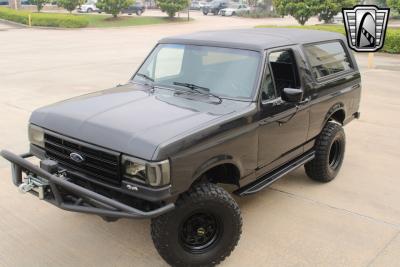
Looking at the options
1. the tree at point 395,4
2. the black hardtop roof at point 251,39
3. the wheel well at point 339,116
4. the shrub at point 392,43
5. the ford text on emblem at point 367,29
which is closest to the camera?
the black hardtop roof at point 251,39

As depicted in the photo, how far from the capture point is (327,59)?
17.1 ft

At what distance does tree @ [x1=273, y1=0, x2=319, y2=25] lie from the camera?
23.8 m

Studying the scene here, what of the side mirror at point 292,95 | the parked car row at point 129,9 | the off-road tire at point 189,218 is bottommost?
the off-road tire at point 189,218

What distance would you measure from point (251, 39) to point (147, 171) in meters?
2.05

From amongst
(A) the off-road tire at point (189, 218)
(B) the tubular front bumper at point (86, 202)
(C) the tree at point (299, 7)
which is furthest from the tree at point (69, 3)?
(A) the off-road tire at point (189, 218)

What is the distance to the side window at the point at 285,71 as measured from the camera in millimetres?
4548

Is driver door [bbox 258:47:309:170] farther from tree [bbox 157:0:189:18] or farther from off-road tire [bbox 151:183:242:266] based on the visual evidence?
tree [bbox 157:0:189:18]

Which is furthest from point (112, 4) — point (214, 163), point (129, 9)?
point (214, 163)

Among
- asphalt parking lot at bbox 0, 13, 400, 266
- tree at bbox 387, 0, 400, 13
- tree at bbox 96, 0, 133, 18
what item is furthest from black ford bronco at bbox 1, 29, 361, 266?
tree at bbox 96, 0, 133, 18

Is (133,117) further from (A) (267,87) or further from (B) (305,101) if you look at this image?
(B) (305,101)

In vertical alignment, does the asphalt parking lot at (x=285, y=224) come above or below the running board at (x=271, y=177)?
below

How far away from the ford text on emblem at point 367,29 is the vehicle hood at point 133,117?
45.5ft

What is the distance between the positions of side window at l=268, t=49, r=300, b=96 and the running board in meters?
0.82

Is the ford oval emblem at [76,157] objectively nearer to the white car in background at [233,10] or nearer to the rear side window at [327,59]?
the rear side window at [327,59]
